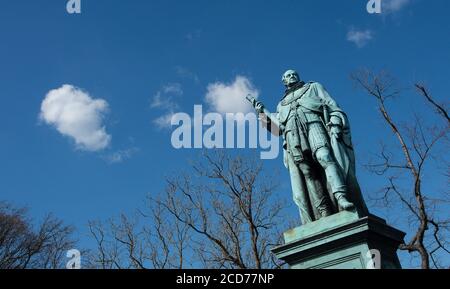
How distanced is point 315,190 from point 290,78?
8.09ft

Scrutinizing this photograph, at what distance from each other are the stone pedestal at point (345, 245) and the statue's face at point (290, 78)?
3008mm

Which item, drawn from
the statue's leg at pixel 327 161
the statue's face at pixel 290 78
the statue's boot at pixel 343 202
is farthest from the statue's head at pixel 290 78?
the statue's boot at pixel 343 202

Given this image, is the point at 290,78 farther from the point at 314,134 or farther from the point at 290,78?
the point at 314,134

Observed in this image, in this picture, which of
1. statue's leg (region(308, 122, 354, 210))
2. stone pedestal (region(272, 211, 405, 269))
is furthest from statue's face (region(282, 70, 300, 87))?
stone pedestal (region(272, 211, 405, 269))

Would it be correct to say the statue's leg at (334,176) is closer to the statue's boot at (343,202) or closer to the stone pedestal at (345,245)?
the statue's boot at (343,202)

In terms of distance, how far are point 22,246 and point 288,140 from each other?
2297cm

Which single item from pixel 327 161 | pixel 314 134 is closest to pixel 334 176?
pixel 327 161

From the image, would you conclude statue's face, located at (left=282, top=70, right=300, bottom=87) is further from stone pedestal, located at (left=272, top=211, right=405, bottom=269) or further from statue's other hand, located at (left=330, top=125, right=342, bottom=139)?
stone pedestal, located at (left=272, top=211, right=405, bottom=269)

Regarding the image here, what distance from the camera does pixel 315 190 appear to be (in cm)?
745

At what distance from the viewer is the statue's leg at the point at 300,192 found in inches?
292

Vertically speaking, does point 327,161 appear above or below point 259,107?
below

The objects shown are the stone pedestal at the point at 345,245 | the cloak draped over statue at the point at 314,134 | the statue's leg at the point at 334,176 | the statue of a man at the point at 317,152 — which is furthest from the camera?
the cloak draped over statue at the point at 314,134
